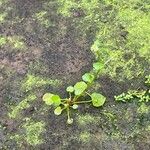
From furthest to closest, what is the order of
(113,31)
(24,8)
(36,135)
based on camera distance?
1. (24,8)
2. (113,31)
3. (36,135)

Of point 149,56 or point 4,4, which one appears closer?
point 149,56

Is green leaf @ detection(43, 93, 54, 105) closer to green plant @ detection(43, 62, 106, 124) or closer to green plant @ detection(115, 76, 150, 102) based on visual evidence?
green plant @ detection(43, 62, 106, 124)

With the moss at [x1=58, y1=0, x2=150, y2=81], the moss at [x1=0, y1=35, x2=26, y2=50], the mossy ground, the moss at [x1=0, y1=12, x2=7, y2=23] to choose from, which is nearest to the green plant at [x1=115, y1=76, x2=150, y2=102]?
the mossy ground

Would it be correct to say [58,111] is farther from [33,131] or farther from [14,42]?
[14,42]

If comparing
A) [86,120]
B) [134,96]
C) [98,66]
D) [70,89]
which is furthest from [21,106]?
[134,96]

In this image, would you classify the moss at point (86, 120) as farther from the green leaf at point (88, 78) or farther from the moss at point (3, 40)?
the moss at point (3, 40)

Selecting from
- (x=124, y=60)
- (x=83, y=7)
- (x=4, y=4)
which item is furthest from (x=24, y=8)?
(x=124, y=60)

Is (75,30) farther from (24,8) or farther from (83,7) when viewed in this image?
(24,8)
